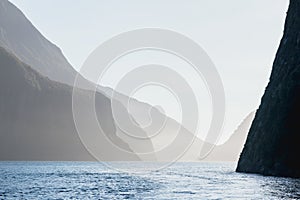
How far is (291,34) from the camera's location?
115 m

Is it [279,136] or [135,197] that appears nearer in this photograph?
[135,197]

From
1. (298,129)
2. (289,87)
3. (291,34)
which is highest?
(291,34)

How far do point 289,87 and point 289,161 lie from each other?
1673cm

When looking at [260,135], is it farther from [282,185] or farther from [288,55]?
[282,185]

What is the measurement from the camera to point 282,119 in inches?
4011

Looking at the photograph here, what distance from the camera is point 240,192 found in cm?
7081

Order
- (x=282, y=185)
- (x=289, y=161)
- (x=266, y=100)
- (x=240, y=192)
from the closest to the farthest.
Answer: (x=240, y=192), (x=282, y=185), (x=289, y=161), (x=266, y=100)

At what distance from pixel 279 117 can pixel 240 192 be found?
37.8 meters

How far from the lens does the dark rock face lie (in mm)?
97625

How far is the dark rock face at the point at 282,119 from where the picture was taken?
320 ft

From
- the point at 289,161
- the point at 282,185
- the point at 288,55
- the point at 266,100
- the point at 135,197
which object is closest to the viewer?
the point at 135,197

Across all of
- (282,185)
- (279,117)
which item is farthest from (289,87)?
(282,185)

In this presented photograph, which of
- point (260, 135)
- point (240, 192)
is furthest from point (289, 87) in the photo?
point (240, 192)

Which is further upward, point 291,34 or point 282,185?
point 291,34
